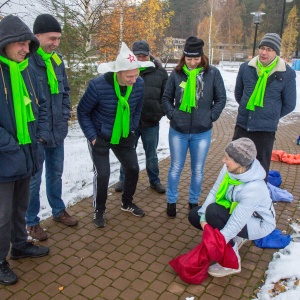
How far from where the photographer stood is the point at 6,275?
109 inches

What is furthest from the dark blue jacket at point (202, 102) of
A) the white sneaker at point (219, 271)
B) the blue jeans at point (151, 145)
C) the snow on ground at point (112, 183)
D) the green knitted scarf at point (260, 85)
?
the snow on ground at point (112, 183)

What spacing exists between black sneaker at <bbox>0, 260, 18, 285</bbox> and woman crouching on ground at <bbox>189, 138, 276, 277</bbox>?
5.67 ft

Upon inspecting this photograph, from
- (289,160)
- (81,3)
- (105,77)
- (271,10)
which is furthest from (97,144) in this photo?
(271,10)

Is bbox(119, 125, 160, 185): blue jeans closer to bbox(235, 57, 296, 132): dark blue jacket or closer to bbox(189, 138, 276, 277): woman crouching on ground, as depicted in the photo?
bbox(235, 57, 296, 132): dark blue jacket

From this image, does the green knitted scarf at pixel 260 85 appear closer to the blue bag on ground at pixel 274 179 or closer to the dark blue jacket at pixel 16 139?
the blue bag on ground at pixel 274 179

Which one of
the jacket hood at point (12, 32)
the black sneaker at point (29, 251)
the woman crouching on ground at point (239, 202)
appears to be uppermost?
the jacket hood at point (12, 32)

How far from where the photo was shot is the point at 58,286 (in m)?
2.76

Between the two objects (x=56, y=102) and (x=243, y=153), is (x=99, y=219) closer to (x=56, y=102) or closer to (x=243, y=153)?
(x=56, y=102)

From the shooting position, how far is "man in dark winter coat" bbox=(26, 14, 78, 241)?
9.90ft

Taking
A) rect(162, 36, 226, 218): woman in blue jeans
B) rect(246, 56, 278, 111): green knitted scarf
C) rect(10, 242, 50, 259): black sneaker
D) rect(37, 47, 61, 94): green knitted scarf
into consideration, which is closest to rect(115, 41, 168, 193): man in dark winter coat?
rect(162, 36, 226, 218): woman in blue jeans

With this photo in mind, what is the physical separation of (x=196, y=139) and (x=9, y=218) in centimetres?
213

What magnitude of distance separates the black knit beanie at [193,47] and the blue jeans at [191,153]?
2.91 feet

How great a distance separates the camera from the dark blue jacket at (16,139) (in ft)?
7.91

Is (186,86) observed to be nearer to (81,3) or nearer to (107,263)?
(107,263)
